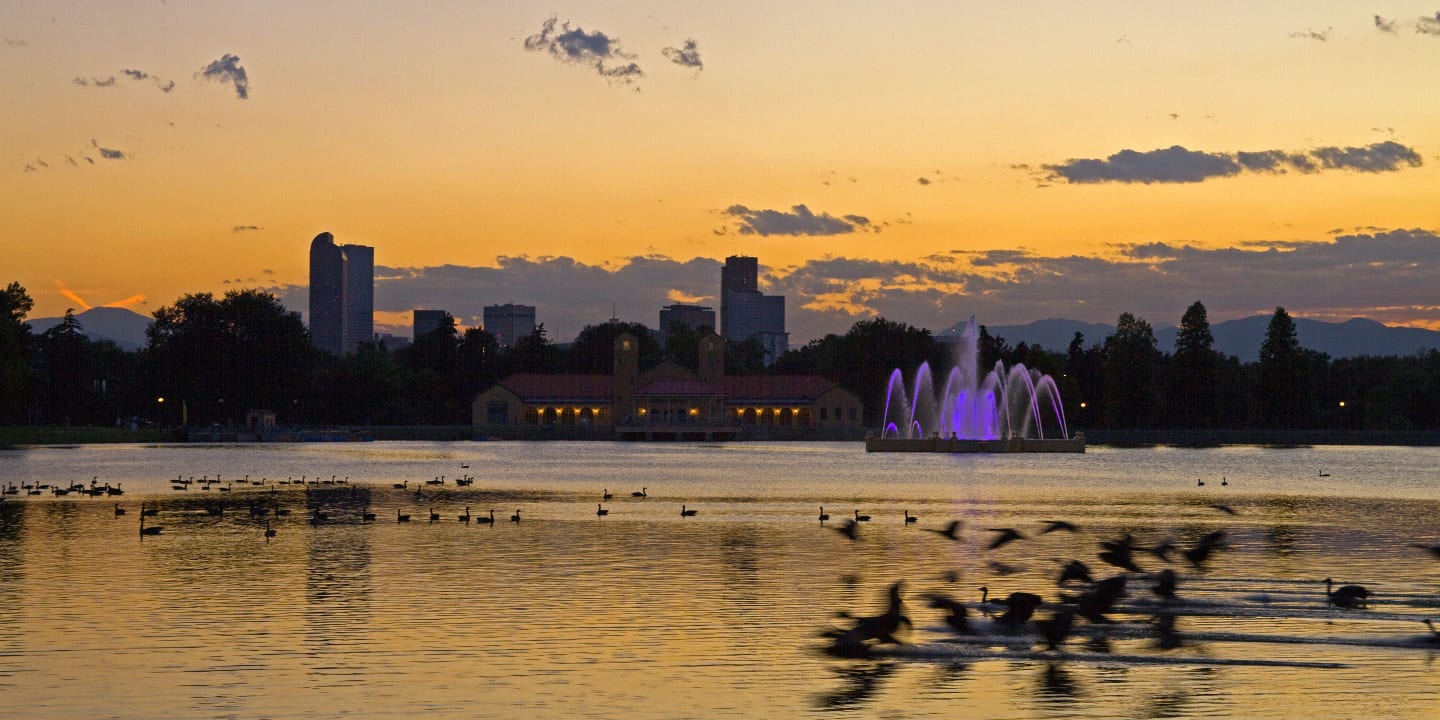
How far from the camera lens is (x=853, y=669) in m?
22.2

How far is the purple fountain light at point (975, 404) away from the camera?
137125 mm

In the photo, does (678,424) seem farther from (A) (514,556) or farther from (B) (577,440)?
(A) (514,556)

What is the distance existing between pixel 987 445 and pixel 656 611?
322 feet

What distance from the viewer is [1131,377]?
148 metres

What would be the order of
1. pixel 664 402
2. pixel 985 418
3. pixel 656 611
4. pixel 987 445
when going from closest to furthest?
pixel 656 611
pixel 987 445
pixel 985 418
pixel 664 402

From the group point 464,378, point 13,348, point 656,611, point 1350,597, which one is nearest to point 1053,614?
point 1350,597

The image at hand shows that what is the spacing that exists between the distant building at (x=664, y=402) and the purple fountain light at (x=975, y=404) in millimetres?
5494

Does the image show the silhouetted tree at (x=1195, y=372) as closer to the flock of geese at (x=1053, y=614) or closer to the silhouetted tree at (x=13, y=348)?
the silhouetted tree at (x=13, y=348)

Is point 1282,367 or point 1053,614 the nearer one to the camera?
point 1053,614

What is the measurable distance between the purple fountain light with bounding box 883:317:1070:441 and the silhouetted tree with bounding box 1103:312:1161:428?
550 cm

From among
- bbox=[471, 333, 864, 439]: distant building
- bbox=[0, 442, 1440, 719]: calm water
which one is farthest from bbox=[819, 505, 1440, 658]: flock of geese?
bbox=[471, 333, 864, 439]: distant building

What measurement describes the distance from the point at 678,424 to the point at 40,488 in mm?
107626

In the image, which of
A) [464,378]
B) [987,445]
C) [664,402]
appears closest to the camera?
[987,445]

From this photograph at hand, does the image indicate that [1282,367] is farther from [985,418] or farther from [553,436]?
[553,436]
